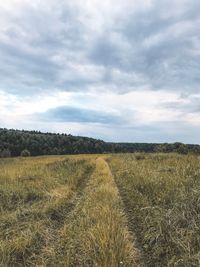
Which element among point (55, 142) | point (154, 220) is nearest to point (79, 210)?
point (154, 220)

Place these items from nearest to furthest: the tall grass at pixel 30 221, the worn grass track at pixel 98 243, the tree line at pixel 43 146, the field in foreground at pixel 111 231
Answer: the worn grass track at pixel 98 243
the field in foreground at pixel 111 231
the tall grass at pixel 30 221
the tree line at pixel 43 146

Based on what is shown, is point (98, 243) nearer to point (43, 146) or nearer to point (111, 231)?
point (111, 231)

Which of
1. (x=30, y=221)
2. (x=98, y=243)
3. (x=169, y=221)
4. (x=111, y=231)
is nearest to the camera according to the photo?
(x=98, y=243)

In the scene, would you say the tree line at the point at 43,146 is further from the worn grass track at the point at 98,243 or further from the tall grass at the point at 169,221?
the worn grass track at the point at 98,243

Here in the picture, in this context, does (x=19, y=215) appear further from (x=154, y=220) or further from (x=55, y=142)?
(x=55, y=142)

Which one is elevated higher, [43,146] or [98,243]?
[43,146]

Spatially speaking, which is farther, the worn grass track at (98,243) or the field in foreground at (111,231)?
the field in foreground at (111,231)

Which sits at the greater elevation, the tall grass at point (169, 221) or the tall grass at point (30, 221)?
the tall grass at point (169, 221)

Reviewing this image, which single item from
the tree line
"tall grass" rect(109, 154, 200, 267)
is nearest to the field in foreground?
"tall grass" rect(109, 154, 200, 267)

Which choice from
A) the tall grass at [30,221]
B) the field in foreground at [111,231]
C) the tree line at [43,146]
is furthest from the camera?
the tree line at [43,146]

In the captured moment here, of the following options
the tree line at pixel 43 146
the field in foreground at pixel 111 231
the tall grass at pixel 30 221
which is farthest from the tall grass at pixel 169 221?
the tree line at pixel 43 146

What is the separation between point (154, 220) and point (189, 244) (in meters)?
1.54

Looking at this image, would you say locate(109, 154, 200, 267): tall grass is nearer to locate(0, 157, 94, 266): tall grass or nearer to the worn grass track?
the worn grass track

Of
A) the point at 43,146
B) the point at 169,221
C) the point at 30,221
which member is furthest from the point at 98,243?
the point at 43,146
